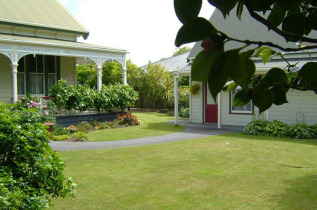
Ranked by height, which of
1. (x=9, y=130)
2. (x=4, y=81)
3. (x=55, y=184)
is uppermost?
(x=4, y=81)

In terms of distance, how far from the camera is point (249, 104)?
1650cm

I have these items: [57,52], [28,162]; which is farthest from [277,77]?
[57,52]

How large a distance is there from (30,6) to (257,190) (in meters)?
18.1

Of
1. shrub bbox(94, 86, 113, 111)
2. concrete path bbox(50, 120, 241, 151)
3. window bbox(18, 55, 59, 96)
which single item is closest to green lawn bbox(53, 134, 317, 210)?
concrete path bbox(50, 120, 241, 151)

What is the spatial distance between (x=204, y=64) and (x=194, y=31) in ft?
0.29

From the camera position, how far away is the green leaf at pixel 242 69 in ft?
2.41

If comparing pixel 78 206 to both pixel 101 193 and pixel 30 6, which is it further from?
pixel 30 6

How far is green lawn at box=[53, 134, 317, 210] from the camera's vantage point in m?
6.00

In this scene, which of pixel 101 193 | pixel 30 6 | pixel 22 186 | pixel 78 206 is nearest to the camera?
pixel 22 186

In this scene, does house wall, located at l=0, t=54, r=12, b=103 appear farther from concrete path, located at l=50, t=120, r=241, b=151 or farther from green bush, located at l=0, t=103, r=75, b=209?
green bush, located at l=0, t=103, r=75, b=209

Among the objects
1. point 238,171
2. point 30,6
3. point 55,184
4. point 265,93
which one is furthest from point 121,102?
point 265,93

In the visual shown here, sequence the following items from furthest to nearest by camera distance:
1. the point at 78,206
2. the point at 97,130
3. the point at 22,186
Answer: the point at 97,130 < the point at 78,206 < the point at 22,186

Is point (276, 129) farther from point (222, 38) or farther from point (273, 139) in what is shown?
point (222, 38)

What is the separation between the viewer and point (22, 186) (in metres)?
3.98
